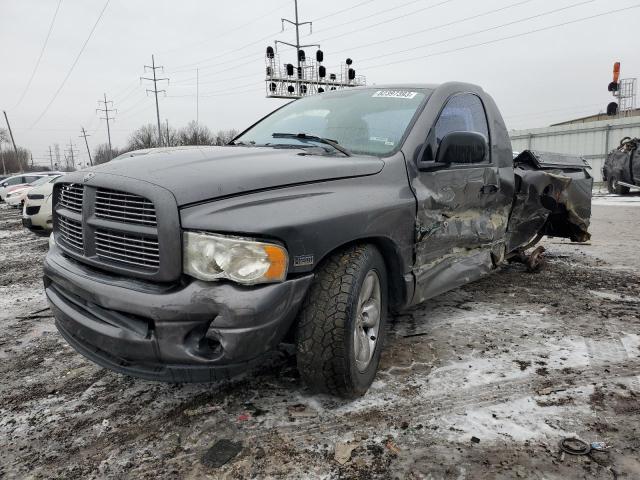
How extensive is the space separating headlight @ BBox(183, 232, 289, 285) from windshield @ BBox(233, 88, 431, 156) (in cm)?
117

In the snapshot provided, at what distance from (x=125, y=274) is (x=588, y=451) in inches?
85.9

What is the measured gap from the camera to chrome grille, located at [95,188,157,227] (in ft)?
6.59

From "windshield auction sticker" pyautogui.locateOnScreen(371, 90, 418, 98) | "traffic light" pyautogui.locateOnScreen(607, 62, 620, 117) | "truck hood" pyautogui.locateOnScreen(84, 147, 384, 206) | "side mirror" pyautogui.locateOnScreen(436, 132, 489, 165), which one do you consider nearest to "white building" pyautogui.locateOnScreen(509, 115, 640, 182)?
"traffic light" pyautogui.locateOnScreen(607, 62, 620, 117)

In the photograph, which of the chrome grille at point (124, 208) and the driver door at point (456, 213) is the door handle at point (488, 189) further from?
the chrome grille at point (124, 208)

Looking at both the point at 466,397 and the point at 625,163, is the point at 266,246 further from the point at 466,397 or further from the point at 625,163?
the point at 625,163

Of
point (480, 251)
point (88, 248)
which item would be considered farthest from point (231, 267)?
point (480, 251)

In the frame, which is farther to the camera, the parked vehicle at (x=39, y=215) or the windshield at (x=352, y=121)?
the parked vehicle at (x=39, y=215)

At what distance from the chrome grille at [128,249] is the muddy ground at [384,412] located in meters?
0.83

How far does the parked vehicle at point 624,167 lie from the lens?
1416 centimetres

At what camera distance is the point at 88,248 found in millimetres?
2273

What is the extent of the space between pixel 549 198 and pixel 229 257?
3.84m

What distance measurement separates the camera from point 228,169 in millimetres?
2191

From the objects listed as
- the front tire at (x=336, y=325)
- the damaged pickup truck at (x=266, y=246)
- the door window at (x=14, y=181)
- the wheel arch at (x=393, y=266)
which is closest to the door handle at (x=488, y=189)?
the damaged pickup truck at (x=266, y=246)

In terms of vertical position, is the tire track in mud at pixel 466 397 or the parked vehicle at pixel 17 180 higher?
the parked vehicle at pixel 17 180
